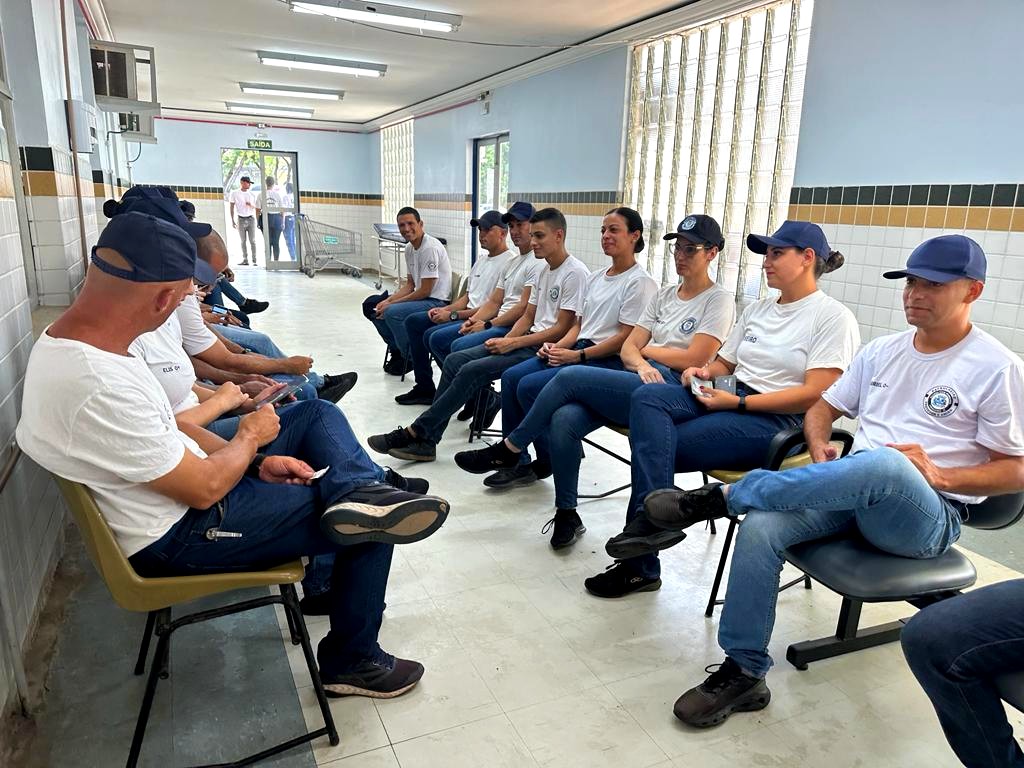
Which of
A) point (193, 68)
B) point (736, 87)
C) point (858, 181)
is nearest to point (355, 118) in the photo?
point (193, 68)

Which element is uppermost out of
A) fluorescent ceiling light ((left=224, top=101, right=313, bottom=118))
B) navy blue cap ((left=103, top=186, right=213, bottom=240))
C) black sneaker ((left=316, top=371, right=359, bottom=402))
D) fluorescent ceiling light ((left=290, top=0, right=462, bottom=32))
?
fluorescent ceiling light ((left=224, top=101, right=313, bottom=118))

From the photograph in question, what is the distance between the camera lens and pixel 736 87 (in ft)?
15.4

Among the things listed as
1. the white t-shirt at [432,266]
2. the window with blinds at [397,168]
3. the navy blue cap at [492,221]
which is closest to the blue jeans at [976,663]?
the navy blue cap at [492,221]

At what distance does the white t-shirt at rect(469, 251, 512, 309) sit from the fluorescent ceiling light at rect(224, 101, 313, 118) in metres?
7.85

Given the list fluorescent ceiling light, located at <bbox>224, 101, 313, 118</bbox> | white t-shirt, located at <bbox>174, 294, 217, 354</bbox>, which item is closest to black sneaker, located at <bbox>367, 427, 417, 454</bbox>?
white t-shirt, located at <bbox>174, 294, 217, 354</bbox>

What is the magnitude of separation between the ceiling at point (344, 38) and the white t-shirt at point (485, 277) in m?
1.98

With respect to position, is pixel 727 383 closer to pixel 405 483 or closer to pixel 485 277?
pixel 405 483

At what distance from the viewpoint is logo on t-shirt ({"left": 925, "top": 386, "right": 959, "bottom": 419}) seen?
1.80m

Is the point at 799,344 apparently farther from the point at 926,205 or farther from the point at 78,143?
the point at 78,143

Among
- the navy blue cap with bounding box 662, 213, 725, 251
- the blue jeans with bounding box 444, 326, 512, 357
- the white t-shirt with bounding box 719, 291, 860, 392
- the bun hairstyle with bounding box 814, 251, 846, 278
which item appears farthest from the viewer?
the blue jeans with bounding box 444, 326, 512, 357

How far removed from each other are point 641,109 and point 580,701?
5.07 m

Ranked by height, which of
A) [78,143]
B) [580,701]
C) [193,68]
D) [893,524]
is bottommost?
[580,701]

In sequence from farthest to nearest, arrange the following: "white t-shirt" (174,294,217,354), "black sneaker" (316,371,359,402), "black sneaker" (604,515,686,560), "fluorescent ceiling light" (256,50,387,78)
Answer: "fluorescent ceiling light" (256,50,387,78), "black sneaker" (316,371,359,402), "white t-shirt" (174,294,217,354), "black sneaker" (604,515,686,560)

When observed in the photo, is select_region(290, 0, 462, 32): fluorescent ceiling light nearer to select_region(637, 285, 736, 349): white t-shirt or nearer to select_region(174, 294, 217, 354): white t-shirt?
select_region(174, 294, 217, 354): white t-shirt
